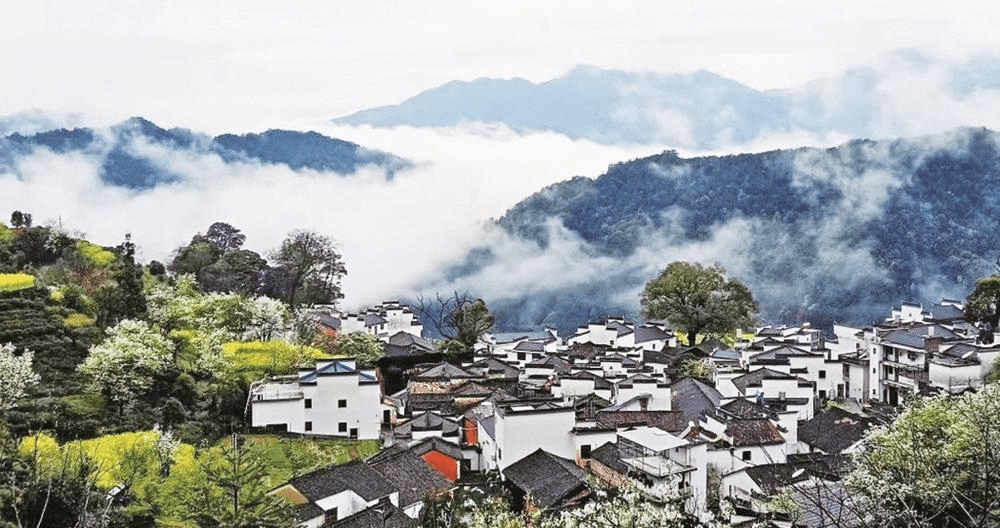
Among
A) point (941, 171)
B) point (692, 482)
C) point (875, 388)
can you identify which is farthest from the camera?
point (941, 171)

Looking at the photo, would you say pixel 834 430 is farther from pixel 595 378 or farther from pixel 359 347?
pixel 359 347

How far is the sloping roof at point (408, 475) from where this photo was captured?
1978 centimetres

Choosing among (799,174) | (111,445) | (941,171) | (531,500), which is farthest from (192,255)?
(941,171)

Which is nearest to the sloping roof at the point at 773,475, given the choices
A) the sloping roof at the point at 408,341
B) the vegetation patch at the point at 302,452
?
the vegetation patch at the point at 302,452

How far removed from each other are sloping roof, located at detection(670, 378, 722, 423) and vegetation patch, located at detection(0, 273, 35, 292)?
21.6 metres

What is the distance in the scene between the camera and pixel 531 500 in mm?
18906

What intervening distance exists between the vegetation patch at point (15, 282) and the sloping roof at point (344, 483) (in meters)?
15.2

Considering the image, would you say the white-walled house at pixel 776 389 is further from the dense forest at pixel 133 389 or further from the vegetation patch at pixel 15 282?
the vegetation patch at pixel 15 282

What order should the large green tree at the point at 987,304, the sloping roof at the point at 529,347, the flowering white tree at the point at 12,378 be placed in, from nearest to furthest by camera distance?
the flowering white tree at the point at 12,378, the large green tree at the point at 987,304, the sloping roof at the point at 529,347

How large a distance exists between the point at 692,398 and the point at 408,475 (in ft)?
43.1

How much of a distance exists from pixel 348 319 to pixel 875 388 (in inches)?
930

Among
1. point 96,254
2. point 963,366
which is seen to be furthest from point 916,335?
point 96,254

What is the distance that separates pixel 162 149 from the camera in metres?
75.0

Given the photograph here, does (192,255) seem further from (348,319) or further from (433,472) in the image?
(433,472)
